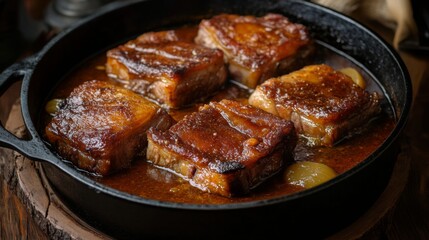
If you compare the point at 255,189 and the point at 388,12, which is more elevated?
the point at 388,12

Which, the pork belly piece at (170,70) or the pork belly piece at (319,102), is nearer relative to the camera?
the pork belly piece at (319,102)

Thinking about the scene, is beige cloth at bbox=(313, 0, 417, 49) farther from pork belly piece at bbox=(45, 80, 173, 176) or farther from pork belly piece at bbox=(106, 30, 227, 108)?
pork belly piece at bbox=(45, 80, 173, 176)

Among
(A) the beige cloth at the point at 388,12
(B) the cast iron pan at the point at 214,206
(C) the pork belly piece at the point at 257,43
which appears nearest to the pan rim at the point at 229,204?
(B) the cast iron pan at the point at 214,206

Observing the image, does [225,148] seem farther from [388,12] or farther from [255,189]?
[388,12]

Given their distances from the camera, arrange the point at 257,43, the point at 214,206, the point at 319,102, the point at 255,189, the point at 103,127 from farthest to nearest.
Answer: the point at 257,43 < the point at 319,102 < the point at 103,127 < the point at 255,189 < the point at 214,206

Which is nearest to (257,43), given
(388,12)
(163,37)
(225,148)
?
(163,37)

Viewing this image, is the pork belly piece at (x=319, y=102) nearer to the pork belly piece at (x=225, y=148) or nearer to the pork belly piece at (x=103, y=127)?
the pork belly piece at (x=225, y=148)
